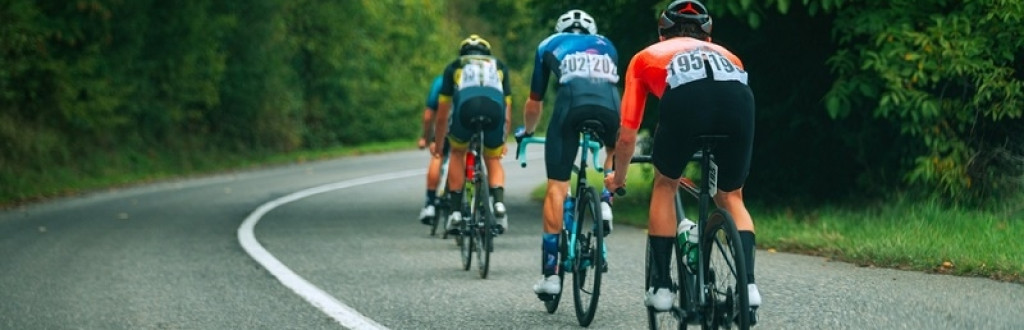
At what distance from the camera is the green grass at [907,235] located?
1024 cm

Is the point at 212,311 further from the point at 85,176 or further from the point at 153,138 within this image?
the point at 153,138

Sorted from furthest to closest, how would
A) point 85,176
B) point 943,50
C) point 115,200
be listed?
point 85,176, point 115,200, point 943,50

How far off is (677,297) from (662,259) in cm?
21

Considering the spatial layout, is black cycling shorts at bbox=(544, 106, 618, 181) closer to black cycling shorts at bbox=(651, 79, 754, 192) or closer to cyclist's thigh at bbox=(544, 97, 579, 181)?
cyclist's thigh at bbox=(544, 97, 579, 181)

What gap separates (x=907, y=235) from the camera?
11.8 m

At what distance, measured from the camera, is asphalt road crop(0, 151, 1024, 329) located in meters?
8.57

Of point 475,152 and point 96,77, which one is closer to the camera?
point 475,152

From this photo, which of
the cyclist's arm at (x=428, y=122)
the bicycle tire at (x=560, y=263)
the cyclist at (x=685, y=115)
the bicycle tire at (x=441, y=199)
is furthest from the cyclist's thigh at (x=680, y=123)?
the bicycle tire at (x=441, y=199)

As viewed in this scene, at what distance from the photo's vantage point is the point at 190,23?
32438 millimetres

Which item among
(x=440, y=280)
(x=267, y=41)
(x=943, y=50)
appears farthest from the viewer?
(x=267, y=41)

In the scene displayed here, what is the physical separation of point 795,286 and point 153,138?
84.3 feet

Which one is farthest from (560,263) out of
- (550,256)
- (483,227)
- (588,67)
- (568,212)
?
(483,227)

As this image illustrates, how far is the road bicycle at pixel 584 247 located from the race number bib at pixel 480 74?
2655 mm

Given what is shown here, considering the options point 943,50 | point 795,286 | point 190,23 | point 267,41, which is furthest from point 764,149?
point 267,41
